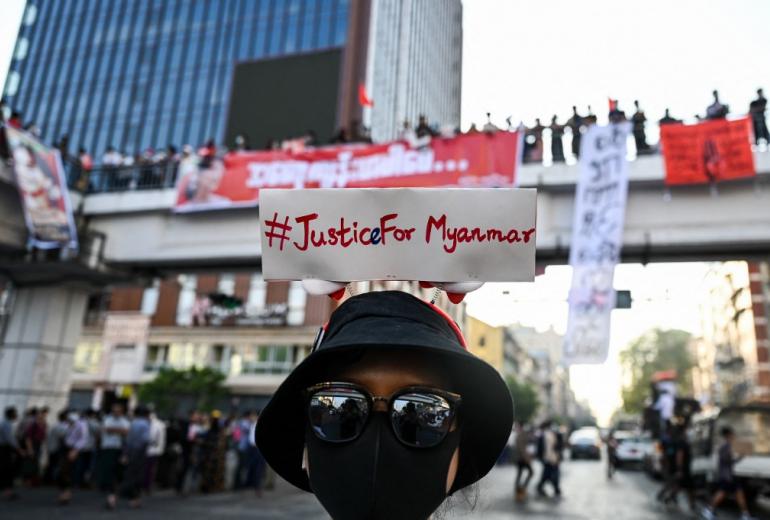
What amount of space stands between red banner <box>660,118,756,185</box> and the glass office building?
136 ft

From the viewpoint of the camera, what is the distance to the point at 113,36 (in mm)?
58375

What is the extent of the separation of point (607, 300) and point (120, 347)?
36508 mm

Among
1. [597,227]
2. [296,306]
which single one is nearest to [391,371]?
[597,227]

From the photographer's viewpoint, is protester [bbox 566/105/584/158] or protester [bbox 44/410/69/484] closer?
protester [bbox 566/105/584/158]

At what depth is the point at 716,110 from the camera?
998 centimetres

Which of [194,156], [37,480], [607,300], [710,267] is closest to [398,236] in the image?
[607,300]

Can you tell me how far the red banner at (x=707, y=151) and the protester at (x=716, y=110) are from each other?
1.20ft

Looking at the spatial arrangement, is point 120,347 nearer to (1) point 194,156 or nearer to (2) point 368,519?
(1) point 194,156

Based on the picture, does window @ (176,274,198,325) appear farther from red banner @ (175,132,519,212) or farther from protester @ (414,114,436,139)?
protester @ (414,114,436,139)

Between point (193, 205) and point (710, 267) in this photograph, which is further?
point (710, 267)

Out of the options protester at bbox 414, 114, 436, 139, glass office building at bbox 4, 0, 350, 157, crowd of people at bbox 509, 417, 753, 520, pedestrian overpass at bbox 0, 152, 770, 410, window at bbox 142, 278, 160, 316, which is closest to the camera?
pedestrian overpass at bbox 0, 152, 770, 410

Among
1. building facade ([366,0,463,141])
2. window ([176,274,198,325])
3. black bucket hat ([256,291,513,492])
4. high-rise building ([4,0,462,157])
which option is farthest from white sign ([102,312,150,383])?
black bucket hat ([256,291,513,492])

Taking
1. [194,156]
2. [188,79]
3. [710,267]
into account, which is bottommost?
[194,156]

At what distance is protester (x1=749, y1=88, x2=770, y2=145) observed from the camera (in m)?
9.48
